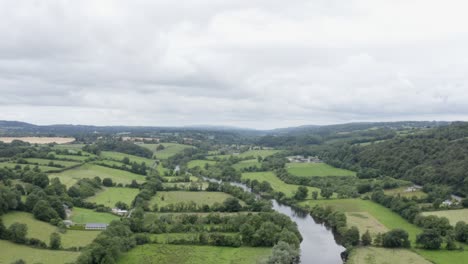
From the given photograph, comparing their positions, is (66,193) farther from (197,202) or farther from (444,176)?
(444,176)

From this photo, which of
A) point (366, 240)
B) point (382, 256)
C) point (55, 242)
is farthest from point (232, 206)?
point (55, 242)

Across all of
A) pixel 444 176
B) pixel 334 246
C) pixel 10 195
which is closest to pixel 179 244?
pixel 334 246

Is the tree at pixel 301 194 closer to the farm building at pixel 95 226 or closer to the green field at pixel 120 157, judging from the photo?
the farm building at pixel 95 226

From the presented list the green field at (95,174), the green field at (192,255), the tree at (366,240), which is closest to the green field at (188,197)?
the green field at (95,174)

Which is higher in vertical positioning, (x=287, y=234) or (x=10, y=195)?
(x=10, y=195)

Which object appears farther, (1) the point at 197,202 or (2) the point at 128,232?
(1) the point at 197,202

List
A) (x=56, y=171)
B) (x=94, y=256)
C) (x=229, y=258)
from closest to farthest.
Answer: (x=94, y=256), (x=229, y=258), (x=56, y=171)
